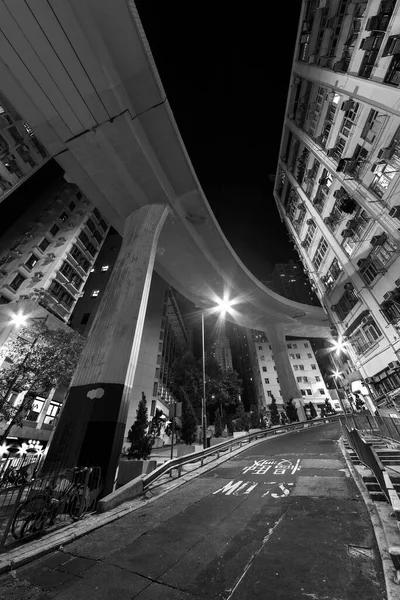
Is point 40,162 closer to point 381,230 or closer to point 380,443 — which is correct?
point 381,230

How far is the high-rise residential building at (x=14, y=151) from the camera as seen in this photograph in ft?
94.6

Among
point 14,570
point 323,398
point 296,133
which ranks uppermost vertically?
point 296,133

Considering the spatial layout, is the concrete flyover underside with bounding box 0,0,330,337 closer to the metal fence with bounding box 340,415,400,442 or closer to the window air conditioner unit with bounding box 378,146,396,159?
the window air conditioner unit with bounding box 378,146,396,159

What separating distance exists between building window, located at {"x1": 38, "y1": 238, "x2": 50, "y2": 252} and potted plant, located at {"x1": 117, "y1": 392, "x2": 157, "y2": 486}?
2590 centimetres

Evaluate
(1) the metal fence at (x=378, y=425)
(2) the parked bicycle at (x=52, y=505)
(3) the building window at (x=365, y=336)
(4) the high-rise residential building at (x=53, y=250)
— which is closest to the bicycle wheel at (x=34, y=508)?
(2) the parked bicycle at (x=52, y=505)

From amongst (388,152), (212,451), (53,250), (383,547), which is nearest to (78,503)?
(383,547)

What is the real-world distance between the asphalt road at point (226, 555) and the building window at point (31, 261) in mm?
31320

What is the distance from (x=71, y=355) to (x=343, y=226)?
29247 mm

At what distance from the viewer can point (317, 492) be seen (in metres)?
6.38

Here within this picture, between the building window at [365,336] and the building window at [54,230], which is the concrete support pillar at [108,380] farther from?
the building window at [54,230]

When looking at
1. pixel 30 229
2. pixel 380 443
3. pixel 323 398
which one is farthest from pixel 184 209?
pixel 323 398

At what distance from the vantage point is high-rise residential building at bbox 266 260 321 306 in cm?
7526

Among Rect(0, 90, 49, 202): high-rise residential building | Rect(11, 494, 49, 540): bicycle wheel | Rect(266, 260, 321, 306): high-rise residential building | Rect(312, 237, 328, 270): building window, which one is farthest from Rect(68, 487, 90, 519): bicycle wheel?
Rect(266, 260, 321, 306): high-rise residential building

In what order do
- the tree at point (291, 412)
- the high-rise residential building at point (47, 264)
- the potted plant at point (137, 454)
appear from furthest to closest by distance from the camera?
1. the tree at point (291, 412)
2. the high-rise residential building at point (47, 264)
3. the potted plant at point (137, 454)
